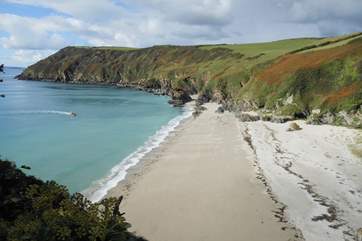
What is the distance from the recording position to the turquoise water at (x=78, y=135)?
35.4 meters

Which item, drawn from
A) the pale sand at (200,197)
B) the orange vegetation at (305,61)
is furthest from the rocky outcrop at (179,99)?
the pale sand at (200,197)

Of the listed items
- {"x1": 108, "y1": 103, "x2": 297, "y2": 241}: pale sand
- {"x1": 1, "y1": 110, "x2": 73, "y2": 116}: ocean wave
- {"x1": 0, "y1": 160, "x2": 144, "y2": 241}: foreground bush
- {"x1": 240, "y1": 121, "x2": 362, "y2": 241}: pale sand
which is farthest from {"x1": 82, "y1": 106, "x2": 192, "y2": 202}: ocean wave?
{"x1": 1, "y1": 110, "x2": 73, "y2": 116}: ocean wave

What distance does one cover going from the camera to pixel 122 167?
35.7m

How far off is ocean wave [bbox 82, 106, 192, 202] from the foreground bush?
16.7 metres

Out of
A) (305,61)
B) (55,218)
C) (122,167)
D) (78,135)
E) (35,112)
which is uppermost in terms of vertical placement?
(305,61)

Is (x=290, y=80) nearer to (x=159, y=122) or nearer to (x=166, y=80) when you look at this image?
(x=159, y=122)

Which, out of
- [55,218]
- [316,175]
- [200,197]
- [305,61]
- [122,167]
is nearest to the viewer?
[55,218]

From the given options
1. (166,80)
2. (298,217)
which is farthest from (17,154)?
(166,80)

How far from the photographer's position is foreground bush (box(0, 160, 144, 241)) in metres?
7.93

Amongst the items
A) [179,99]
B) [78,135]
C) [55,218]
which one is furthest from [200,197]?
[179,99]

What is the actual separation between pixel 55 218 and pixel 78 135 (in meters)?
46.7

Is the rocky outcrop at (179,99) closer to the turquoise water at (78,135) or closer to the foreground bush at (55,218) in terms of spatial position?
the turquoise water at (78,135)

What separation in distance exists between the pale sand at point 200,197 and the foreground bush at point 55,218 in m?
11.0

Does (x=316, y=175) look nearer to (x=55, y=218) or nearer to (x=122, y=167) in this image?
(x=122, y=167)
